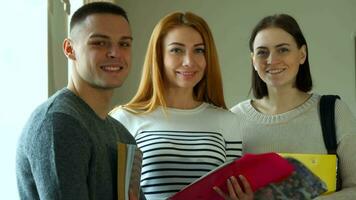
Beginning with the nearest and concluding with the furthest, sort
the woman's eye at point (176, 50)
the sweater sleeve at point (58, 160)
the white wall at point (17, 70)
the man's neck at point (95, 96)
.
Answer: the sweater sleeve at point (58, 160) < the man's neck at point (95, 96) < the white wall at point (17, 70) < the woman's eye at point (176, 50)

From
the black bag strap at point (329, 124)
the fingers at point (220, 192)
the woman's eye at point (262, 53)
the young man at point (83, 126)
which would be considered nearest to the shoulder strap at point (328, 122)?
the black bag strap at point (329, 124)

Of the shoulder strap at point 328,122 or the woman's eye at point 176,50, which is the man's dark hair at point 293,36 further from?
the woman's eye at point 176,50

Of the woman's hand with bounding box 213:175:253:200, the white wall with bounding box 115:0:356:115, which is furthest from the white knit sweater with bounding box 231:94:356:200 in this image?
the white wall with bounding box 115:0:356:115

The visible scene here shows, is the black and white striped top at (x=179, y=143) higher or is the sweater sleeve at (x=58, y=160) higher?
the sweater sleeve at (x=58, y=160)

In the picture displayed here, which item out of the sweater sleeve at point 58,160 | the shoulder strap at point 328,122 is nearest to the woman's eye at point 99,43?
the sweater sleeve at point 58,160

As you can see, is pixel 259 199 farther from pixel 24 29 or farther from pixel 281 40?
pixel 24 29

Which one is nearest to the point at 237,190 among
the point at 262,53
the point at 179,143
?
the point at 179,143

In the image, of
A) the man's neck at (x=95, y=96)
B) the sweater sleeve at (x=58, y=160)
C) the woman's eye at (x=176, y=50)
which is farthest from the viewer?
the woman's eye at (x=176, y=50)

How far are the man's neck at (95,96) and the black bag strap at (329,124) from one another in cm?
85

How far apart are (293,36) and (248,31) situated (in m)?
1.77

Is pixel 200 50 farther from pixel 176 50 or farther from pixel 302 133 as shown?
pixel 302 133

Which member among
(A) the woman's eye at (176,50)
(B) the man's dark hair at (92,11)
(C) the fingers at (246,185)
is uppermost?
(B) the man's dark hair at (92,11)

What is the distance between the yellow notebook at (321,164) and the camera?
5.24ft

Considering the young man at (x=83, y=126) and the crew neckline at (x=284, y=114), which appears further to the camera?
the crew neckline at (x=284, y=114)
